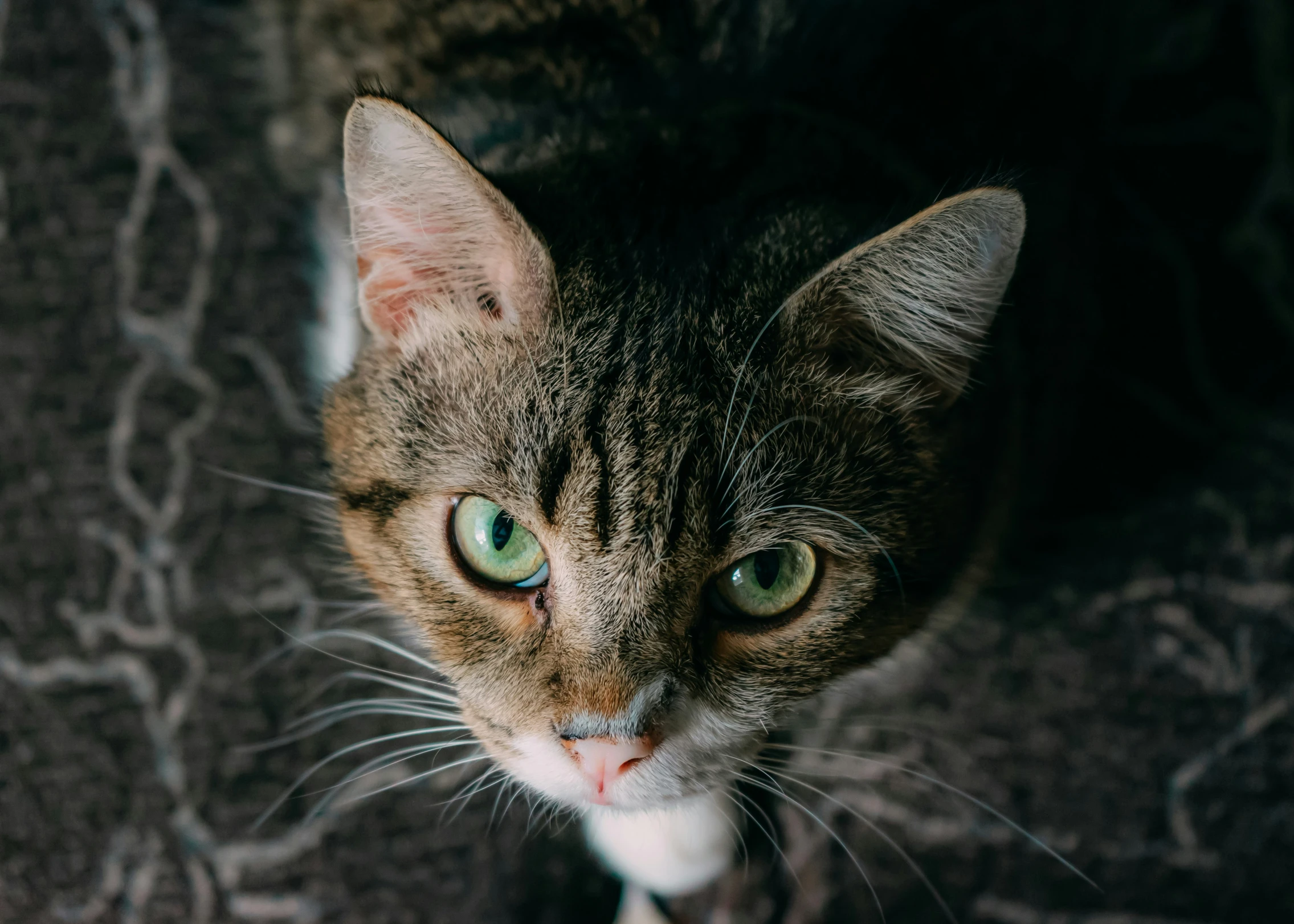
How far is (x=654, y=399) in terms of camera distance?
811 millimetres

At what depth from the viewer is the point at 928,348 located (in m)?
0.88

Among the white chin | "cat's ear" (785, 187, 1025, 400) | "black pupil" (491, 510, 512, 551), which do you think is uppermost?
"cat's ear" (785, 187, 1025, 400)

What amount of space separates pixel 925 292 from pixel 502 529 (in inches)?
18.2

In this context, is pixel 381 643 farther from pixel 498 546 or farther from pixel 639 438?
pixel 639 438

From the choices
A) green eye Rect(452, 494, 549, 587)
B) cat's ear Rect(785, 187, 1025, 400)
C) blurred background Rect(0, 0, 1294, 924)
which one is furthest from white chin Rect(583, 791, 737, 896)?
cat's ear Rect(785, 187, 1025, 400)

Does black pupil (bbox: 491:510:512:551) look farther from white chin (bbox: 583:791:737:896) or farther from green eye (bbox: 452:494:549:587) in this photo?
white chin (bbox: 583:791:737:896)

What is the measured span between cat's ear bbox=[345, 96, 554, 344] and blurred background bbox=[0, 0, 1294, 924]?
25 centimetres

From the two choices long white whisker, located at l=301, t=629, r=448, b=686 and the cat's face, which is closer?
the cat's face

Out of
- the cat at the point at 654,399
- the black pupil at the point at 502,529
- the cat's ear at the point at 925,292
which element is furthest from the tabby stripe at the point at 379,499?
the cat's ear at the point at 925,292

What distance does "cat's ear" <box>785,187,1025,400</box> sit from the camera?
743 millimetres

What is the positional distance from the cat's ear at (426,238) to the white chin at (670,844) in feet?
2.13

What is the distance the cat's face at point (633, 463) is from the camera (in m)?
0.79

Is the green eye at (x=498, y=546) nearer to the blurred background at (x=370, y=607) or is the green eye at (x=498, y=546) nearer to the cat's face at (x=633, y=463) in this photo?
the cat's face at (x=633, y=463)

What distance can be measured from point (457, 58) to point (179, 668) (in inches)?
37.4
